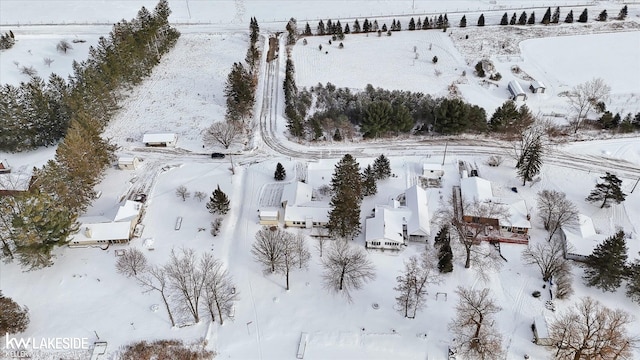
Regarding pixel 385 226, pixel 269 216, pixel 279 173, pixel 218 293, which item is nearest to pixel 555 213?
pixel 385 226

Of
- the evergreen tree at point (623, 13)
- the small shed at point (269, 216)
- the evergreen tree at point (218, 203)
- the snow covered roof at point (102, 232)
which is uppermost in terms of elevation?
the evergreen tree at point (623, 13)

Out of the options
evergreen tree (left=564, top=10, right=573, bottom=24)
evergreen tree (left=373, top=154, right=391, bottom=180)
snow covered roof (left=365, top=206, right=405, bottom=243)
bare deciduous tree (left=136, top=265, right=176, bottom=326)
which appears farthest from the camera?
evergreen tree (left=564, top=10, right=573, bottom=24)

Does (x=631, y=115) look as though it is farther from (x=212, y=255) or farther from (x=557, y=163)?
(x=212, y=255)

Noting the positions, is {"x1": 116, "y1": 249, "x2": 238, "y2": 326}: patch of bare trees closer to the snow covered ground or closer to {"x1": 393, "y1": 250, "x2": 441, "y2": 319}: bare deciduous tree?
the snow covered ground

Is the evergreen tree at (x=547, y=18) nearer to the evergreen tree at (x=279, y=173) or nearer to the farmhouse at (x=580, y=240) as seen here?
the farmhouse at (x=580, y=240)

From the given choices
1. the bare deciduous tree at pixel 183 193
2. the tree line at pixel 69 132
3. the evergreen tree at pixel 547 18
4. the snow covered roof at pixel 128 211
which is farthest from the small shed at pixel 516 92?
the tree line at pixel 69 132

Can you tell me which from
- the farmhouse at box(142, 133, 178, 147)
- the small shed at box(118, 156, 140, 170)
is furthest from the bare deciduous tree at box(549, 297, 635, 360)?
the farmhouse at box(142, 133, 178, 147)
